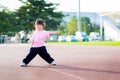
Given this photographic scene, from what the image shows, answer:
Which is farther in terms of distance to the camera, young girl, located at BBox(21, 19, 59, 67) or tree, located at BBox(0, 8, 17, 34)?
tree, located at BBox(0, 8, 17, 34)

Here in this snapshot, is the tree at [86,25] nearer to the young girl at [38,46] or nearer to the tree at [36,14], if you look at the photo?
the tree at [36,14]

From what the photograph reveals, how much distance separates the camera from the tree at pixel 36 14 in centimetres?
7194

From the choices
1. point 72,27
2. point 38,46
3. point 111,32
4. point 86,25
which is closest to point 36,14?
point 111,32

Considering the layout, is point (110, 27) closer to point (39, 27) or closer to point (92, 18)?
point (92, 18)

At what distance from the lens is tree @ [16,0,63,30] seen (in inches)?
2832

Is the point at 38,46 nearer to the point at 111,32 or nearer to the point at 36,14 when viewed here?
the point at 36,14

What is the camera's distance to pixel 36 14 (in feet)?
237

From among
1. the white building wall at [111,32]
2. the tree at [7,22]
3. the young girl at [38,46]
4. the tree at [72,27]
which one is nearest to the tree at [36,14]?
the tree at [7,22]

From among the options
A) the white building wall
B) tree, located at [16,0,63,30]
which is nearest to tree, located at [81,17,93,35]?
the white building wall

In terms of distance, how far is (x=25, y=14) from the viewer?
72750 mm

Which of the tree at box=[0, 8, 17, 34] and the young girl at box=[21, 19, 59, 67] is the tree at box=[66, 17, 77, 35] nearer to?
the tree at box=[0, 8, 17, 34]

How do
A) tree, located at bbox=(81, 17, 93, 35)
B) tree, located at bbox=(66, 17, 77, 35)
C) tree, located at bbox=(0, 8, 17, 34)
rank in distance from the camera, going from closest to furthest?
tree, located at bbox=(0, 8, 17, 34), tree, located at bbox=(66, 17, 77, 35), tree, located at bbox=(81, 17, 93, 35)

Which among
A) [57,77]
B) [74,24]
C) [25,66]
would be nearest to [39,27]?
[25,66]

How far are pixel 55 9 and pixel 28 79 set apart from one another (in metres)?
67.6
